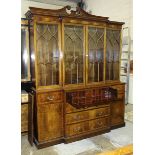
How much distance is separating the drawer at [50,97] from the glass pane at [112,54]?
3.59ft

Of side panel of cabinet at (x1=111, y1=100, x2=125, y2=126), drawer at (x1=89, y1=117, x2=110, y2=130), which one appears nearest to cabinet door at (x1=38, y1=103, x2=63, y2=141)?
drawer at (x1=89, y1=117, x2=110, y2=130)

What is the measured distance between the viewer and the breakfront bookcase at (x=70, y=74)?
9.30 ft

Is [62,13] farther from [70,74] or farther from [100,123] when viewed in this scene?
[100,123]

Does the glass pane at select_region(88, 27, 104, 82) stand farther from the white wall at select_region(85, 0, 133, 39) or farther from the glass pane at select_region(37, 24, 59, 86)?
the white wall at select_region(85, 0, 133, 39)

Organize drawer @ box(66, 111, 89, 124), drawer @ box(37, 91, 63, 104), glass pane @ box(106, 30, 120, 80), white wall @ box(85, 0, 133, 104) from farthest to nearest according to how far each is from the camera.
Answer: white wall @ box(85, 0, 133, 104) < glass pane @ box(106, 30, 120, 80) < drawer @ box(66, 111, 89, 124) < drawer @ box(37, 91, 63, 104)

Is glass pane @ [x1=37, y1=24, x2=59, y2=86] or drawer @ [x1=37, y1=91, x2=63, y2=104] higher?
glass pane @ [x1=37, y1=24, x2=59, y2=86]

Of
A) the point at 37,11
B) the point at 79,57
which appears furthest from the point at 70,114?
the point at 37,11

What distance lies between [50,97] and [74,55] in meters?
→ 0.84

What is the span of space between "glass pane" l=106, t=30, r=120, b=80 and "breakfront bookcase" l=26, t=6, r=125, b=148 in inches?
0.7

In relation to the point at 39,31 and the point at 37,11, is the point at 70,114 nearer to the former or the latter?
the point at 39,31

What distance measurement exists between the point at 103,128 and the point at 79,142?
56 centimetres

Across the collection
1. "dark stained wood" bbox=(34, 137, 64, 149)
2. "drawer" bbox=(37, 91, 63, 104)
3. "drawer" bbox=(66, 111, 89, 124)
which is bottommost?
"dark stained wood" bbox=(34, 137, 64, 149)

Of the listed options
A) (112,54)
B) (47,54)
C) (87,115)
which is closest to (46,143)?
(87,115)

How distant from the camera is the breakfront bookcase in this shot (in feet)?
9.30
